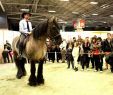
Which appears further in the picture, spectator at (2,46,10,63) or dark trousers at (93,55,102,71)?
spectator at (2,46,10,63)

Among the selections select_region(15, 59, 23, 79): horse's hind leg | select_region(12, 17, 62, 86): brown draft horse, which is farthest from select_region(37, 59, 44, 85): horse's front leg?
select_region(15, 59, 23, 79): horse's hind leg

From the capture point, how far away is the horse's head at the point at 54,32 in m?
7.01

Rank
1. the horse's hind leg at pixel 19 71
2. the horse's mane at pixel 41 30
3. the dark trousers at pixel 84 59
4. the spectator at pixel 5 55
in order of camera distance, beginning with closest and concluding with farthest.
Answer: the horse's mane at pixel 41 30 < the horse's hind leg at pixel 19 71 < the dark trousers at pixel 84 59 < the spectator at pixel 5 55

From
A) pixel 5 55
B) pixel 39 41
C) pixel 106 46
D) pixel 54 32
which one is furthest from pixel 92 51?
pixel 5 55

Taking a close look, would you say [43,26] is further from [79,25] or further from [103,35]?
[79,25]

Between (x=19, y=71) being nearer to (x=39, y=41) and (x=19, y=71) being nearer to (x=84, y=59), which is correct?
(x=39, y=41)

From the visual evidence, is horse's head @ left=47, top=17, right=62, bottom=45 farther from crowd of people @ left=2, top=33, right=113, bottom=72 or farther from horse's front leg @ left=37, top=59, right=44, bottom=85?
crowd of people @ left=2, top=33, right=113, bottom=72

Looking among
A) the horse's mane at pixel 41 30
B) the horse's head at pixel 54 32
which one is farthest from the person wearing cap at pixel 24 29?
the horse's head at pixel 54 32

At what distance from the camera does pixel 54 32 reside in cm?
704

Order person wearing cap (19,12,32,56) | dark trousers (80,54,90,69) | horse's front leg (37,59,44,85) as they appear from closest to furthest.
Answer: horse's front leg (37,59,44,85) < person wearing cap (19,12,32,56) < dark trousers (80,54,90,69)

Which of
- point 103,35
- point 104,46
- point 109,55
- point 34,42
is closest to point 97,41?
point 104,46

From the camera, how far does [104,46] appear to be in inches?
467

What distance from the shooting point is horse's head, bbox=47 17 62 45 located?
7012 mm

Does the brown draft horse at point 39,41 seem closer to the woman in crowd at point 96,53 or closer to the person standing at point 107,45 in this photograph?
the woman in crowd at point 96,53
